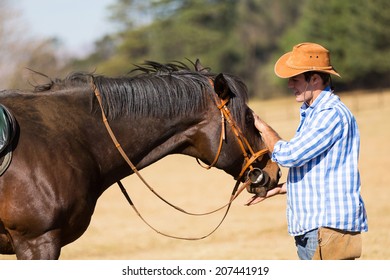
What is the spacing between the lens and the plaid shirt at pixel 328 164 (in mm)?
4668

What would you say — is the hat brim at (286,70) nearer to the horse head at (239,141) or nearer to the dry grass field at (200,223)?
the horse head at (239,141)

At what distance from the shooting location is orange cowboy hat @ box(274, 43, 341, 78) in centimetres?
485

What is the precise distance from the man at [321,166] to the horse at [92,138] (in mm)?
621

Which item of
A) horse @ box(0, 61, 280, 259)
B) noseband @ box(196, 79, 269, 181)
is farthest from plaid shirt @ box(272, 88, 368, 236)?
horse @ box(0, 61, 280, 259)

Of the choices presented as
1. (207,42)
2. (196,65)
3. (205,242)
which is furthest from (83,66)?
(196,65)

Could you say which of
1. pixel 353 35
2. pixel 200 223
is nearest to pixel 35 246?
pixel 200 223

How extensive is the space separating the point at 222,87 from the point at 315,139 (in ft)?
3.24

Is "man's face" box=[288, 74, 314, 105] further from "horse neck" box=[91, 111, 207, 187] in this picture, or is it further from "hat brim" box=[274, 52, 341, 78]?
"horse neck" box=[91, 111, 207, 187]

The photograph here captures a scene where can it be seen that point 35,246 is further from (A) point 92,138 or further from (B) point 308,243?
(B) point 308,243

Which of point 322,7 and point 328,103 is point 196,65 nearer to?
point 328,103

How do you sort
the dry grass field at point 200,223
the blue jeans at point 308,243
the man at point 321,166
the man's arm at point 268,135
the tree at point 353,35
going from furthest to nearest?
the tree at point 353,35 < the dry grass field at point 200,223 < the man's arm at point 268,135 < the blue jeans at point 308,243 < the man at point 321,166

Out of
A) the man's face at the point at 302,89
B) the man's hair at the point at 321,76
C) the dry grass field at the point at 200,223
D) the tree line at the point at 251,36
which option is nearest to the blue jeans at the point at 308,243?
the man's face at the point at 302,89

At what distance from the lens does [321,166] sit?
474 centimetres

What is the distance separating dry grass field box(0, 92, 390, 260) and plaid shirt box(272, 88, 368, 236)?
5.64 meters
